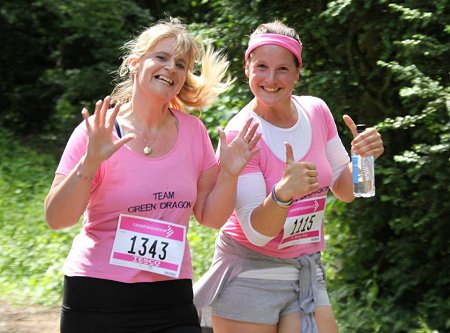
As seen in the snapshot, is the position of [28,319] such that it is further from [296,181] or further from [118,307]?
[296,181]

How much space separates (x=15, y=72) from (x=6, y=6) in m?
0.98

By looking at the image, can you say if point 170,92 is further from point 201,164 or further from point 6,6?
point 6,6

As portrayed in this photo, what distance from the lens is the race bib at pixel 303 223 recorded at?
379cm

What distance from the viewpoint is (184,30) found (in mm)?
3727

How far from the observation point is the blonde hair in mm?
3654

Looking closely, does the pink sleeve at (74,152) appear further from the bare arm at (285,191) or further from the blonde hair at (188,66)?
the bare arm at (285,191)

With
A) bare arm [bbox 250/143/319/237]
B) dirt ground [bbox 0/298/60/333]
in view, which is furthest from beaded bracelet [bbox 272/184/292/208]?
dirt ground [bbox 0/298/60/333]

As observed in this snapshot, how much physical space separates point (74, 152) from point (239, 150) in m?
0.67

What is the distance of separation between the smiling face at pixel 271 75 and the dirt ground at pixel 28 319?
2.76m

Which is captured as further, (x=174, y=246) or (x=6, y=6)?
(x=6, y=6)

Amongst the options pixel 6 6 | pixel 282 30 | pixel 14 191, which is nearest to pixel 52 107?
pixel 6 6

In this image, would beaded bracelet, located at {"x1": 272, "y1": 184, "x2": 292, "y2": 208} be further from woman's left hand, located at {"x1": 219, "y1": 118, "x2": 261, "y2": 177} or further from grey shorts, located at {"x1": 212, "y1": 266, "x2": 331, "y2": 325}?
grey shorts, located at {"x1": 212, "y1": 266, "x2": 331, "y2": 325}

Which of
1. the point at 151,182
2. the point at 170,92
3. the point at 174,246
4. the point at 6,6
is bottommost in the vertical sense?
the point at 174,246

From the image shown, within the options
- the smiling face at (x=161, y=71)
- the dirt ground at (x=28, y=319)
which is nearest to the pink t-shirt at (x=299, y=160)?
the smiling face at (x=161, y=71)
